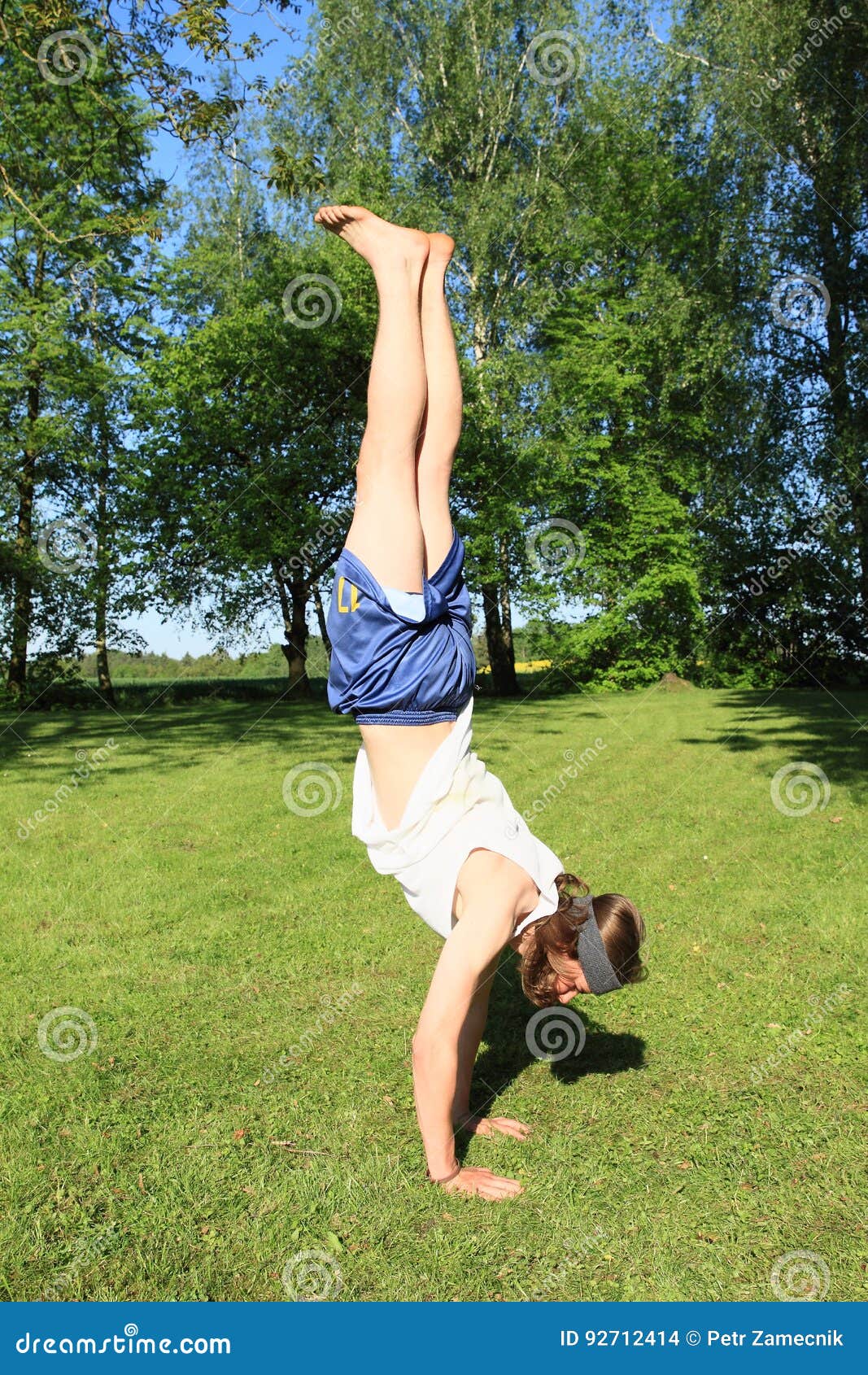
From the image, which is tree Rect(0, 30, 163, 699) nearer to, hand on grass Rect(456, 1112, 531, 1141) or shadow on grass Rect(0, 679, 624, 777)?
shadow on grass Rect(0, 679, 624, 777)

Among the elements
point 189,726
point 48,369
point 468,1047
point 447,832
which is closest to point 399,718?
point 447,832

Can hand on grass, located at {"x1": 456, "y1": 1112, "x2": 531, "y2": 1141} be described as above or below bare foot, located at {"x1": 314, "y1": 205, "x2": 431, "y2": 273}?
below

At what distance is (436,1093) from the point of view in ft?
10.4

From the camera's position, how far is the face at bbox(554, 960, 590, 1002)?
338 centimetres

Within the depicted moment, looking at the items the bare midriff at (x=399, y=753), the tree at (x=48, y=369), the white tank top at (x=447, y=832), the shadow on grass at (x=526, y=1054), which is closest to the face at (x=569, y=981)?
the white tank top at (x=447, y=832)

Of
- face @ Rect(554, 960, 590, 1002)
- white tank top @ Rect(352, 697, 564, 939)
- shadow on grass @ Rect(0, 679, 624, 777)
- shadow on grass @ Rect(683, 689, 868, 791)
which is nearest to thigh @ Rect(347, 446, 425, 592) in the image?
white tank top @ Rect(352, 697, 564, 939)

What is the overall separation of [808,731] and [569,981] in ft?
42.7

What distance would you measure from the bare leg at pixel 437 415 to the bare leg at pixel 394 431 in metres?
0.12

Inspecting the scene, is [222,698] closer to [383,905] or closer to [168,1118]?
[383,905]

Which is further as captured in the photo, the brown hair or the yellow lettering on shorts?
the brown hair

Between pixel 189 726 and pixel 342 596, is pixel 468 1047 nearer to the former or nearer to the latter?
pixel 342 596

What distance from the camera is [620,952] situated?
3.36 m

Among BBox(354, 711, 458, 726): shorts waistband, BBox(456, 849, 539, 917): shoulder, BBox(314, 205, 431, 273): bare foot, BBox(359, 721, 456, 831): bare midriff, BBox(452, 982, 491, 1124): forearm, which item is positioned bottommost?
BBox(452, 982, 491, 1124): forearm

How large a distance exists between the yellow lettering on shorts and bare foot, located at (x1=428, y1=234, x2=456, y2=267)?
130cm
